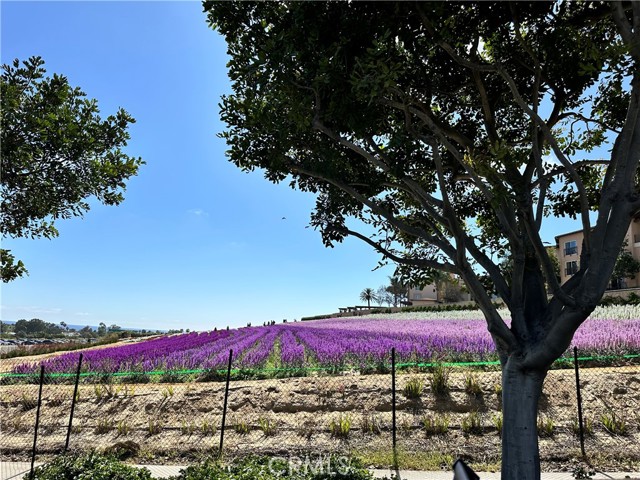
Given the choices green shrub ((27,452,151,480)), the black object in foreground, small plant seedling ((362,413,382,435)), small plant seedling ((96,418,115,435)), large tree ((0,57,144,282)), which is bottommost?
small plant seedling ((96,418,115,435))

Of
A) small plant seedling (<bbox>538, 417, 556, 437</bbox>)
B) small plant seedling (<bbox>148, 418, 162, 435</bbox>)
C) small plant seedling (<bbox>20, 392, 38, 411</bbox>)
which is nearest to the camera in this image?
small plant seedling (<bbox>538, 417, 556, 437</bbox>)

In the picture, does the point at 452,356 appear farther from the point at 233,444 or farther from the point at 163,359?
the point at 163,359

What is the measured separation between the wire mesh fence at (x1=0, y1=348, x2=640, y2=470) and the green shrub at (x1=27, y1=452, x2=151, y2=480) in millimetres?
2379

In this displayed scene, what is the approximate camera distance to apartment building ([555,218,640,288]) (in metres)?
43.8

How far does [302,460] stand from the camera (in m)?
6.60

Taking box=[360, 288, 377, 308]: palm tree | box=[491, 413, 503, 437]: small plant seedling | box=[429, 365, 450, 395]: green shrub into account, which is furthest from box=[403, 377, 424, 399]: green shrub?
box=[360, 288, 377, 308]: palm tree

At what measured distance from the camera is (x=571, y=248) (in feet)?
171

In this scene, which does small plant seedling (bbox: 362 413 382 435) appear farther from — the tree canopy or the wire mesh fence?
the tree canopy

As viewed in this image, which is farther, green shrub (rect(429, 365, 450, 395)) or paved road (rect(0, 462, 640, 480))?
green shrub (rect(429, 365, 450, 395))

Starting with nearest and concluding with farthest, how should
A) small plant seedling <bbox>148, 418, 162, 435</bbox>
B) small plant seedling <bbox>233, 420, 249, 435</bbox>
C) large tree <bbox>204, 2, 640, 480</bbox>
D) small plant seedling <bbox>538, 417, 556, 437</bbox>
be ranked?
large tree <bbox>204, 2, 640, 480</bbox> < small plant seedling <bbox>538, 417, 556, 437</bbox> < small plant seedling <bbox>233, 420, 249, 435</bbox> < small plant seedling <bbox>148, 418, 162, 435</bbox>

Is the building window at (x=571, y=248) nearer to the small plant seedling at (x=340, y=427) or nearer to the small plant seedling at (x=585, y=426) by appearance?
the small plant seedling at (x=585, y=426)

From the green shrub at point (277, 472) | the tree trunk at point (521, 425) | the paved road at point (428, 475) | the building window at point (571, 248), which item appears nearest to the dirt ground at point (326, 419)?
the paved road at point (428, 475)

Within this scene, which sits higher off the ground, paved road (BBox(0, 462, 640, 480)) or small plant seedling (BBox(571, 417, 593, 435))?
small plant seedling (BBox(571, 417, 593, 435))

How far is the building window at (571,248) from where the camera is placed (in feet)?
166
